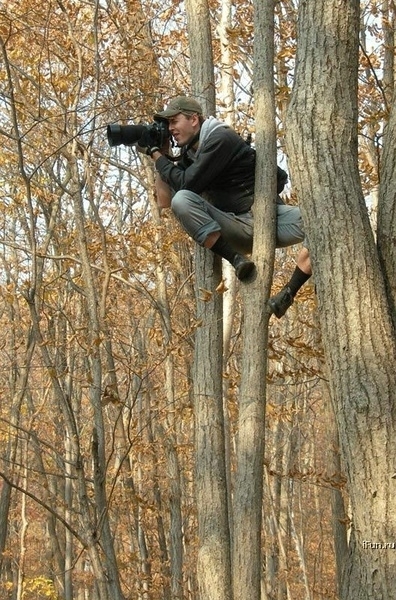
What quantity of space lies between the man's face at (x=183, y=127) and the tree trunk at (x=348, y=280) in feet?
3.44

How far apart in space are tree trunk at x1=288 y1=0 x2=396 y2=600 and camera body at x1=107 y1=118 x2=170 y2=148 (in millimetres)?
1201

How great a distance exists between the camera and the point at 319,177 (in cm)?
285

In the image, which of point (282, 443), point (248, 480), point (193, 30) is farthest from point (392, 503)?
point (282, 443)

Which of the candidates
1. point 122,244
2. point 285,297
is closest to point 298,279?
point 285,297

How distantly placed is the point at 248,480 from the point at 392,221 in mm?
1255

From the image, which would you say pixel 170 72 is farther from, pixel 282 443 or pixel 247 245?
pixel 282 443

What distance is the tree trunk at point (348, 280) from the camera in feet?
8.14

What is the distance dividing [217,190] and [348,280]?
56.8 inches

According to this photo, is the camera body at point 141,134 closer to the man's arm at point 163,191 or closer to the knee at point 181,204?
the man's arm at point 163,191

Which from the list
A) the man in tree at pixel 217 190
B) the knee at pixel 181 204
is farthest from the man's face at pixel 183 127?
the knee at pixel 181 204

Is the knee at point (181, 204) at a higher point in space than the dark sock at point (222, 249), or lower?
higher

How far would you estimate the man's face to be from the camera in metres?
3.94

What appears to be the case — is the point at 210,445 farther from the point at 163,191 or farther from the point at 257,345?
the point at 163,191

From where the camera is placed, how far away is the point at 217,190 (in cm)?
397
